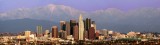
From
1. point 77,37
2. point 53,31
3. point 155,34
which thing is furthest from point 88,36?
point 155,34

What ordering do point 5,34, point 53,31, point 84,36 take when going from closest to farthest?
point 84,36
point 53,31
point 5,34

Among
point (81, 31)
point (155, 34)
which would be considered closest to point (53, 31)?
point (81, 31)

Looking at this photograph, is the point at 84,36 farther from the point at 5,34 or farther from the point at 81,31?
the point at 5,34

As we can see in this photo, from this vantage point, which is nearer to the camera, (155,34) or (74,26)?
(74,26)

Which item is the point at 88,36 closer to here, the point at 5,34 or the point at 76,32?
the point at 76,32

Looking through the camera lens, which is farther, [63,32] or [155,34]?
[155,34]

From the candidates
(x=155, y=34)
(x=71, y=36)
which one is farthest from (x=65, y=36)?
(x=155, y=34)

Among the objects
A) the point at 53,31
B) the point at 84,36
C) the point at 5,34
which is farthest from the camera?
the point at 5,34
